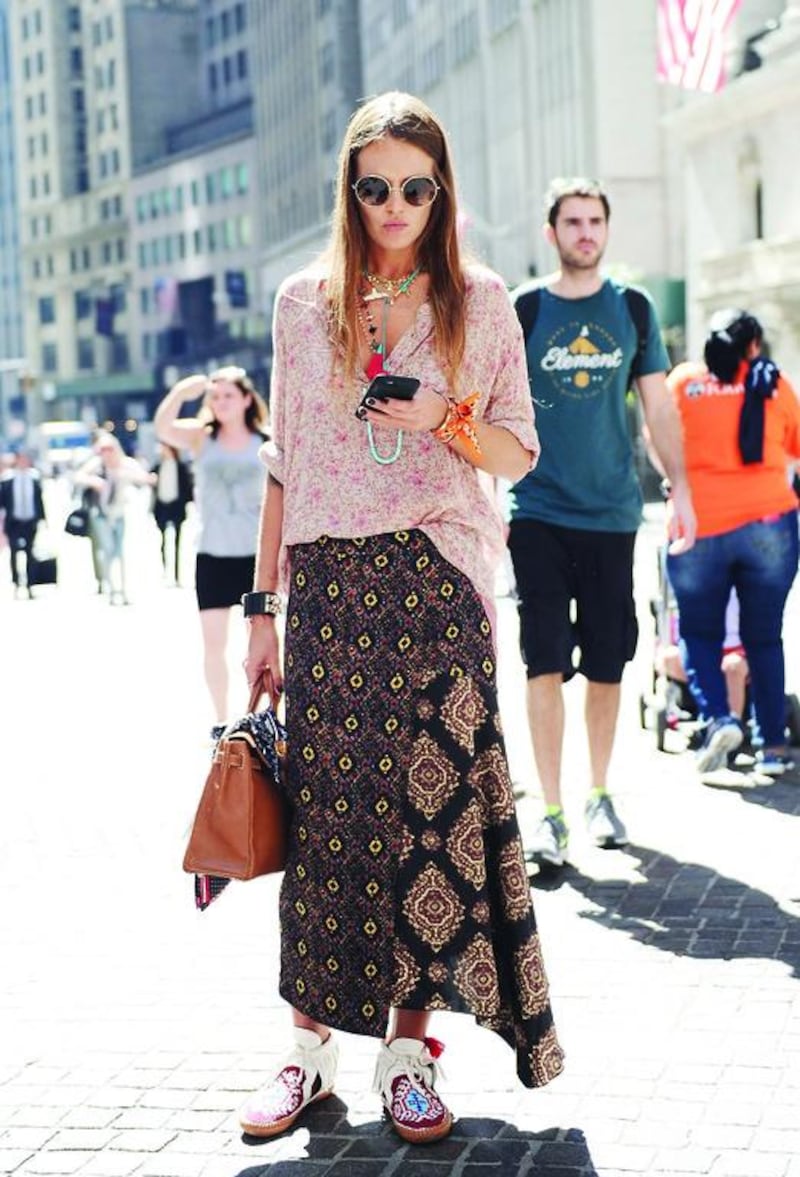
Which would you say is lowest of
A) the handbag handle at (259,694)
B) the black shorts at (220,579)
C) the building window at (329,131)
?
the handbag handle at (259,694)

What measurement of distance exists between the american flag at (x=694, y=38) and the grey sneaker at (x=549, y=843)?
2725 centimetres

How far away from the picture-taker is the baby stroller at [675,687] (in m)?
8.55

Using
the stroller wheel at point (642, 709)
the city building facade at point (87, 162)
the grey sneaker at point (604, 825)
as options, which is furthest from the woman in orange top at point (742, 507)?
the city building facade at point (87, 162)

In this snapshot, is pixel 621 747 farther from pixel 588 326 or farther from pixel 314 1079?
pixel 314 1079

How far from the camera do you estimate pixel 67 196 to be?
148m

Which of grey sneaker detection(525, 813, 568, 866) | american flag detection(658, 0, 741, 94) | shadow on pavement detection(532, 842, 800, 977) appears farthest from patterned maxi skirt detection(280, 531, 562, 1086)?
american flag detection(658, 0, 741, 94)

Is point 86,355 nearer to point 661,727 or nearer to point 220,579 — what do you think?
point 220,579

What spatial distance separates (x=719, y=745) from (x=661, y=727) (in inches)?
33.8

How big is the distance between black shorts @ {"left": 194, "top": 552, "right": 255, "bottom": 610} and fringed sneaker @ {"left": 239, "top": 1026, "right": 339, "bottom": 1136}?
5.57 meters

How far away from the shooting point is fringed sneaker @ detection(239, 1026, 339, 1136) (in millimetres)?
3938

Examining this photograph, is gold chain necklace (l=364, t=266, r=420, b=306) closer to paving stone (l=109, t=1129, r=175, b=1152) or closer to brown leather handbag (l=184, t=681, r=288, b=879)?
brown leather handbag (l=184, t=681, r=288, b=879)

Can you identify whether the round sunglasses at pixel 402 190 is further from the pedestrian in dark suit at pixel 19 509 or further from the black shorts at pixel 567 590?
the pedestrian in dark suit at pixel 19 509

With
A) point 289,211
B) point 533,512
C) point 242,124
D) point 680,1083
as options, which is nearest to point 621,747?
point 533,512

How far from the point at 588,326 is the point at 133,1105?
315 centimetres
